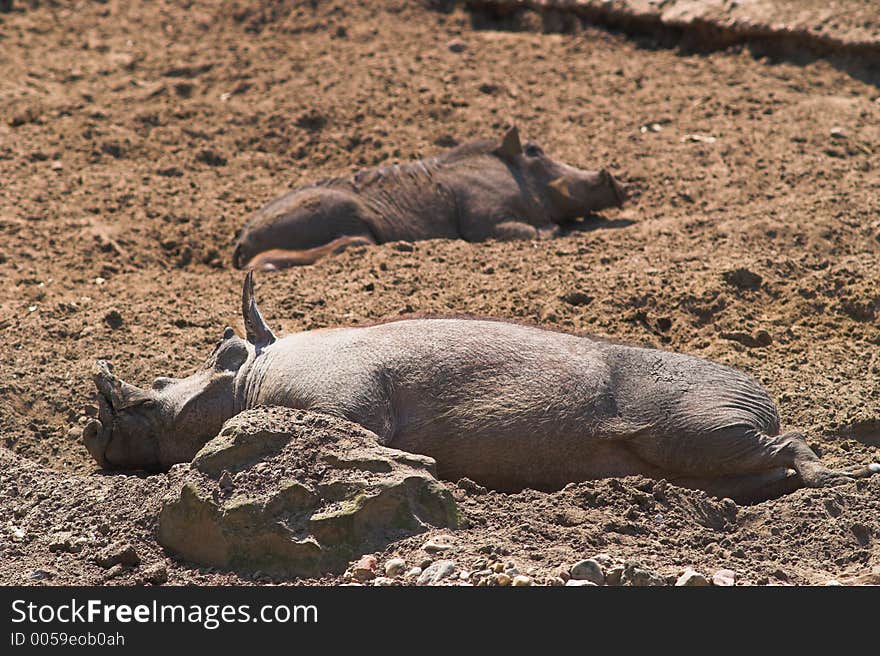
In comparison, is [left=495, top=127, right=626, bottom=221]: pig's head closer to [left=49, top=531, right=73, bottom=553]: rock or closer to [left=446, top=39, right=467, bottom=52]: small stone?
[left=446, top=39, right=467, bottom=52]: small stone

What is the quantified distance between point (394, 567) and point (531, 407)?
4.02ft

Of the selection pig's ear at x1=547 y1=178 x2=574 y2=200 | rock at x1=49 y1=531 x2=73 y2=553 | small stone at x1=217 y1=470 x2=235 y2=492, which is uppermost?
pig's ear at x1=547 y1=178 x2=574 y2=200

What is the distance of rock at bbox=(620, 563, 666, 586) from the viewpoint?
4328 mm

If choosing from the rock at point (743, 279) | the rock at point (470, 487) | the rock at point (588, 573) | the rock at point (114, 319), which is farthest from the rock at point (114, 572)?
the rock at point (743, 279)

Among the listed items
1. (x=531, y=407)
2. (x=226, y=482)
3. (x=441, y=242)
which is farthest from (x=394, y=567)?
(x=441, y=242)

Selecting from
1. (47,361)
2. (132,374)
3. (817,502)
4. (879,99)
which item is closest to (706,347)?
(817,502)

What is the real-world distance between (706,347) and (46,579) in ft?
11.9

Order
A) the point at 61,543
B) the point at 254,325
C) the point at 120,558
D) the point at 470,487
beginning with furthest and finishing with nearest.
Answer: the point at 254,325 < the point at 470,487 < the point at 61,543 < the point at 120,558

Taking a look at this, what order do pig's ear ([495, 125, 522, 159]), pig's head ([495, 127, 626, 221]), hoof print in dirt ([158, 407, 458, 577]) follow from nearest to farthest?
hoof print in dirt ([158, 407, 458, 577]), pig's head ([495, 127, 626, 221]), pig's ear ([495, 125, 522, 159])

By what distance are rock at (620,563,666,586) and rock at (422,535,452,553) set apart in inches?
24.0

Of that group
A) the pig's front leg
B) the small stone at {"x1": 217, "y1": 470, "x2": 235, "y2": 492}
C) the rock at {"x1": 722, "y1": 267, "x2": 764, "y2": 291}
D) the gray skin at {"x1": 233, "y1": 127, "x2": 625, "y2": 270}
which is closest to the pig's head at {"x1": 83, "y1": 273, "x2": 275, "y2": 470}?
the small stone at {"x1": 217, "y1": 470, "x2": 235, "y2": 492}

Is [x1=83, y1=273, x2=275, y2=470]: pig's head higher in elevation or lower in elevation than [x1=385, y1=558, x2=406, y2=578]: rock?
lower

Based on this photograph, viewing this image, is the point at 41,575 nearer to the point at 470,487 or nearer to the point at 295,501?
the point at 295,501

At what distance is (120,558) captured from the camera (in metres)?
4.86
